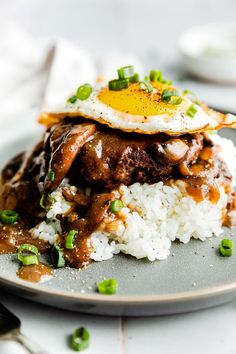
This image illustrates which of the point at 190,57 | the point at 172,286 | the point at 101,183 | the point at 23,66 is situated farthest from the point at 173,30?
the point at 172,286

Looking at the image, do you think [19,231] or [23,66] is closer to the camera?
[19,231]

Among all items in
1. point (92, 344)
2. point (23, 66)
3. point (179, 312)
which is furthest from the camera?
point (23, 66)

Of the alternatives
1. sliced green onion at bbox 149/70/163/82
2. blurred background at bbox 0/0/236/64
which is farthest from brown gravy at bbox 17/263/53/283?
blurred background at bbox 0/0/236/64

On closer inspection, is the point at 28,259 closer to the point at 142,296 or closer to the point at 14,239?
the point at 14,239

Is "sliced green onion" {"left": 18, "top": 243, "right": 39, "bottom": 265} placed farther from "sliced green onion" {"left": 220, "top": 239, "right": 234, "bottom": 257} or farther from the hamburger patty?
"sliced green onion" {"left": 220, "top": 239, "right": 234, "bottom": 257}

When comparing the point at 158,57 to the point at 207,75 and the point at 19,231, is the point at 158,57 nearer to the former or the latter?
the point at 207,75

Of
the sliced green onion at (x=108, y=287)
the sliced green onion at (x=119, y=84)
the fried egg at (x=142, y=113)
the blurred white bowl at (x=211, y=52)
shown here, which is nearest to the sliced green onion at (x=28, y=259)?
the sliced green onion at (x=108, y=287)
